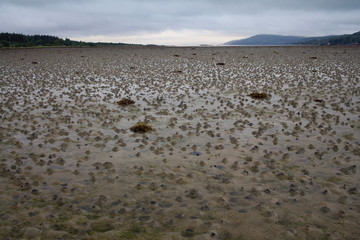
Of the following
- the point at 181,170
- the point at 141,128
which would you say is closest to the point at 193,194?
the point at 181,170

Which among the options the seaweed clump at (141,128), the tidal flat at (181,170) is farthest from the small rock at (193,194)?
the seaweed clump at (141,128)

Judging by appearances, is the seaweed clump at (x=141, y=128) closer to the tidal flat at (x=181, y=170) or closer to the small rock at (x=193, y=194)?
the tidal flat at (x=181, y=170)

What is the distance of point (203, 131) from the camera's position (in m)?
9.80

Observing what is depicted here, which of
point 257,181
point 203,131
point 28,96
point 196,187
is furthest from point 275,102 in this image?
point 28,96

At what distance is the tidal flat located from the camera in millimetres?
4805

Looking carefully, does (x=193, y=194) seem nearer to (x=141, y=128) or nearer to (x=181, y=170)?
(x=181, y=170)

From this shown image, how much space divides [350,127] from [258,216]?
744 cm

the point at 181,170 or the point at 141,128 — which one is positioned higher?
the point at 141,128

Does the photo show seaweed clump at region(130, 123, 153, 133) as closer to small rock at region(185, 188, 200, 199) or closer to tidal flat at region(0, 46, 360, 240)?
tidal flat at region(0, 46, 360, 240)

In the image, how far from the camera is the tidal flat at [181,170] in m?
4.80

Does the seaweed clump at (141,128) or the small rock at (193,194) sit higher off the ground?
the seaweed clump at (141,128)

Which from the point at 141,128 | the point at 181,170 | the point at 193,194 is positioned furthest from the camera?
the point at 141,128

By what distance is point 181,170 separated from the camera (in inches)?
274

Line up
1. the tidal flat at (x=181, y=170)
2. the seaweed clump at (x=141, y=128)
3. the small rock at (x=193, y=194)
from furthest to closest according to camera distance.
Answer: the seaweed clump at (x=141, y=128) < the small rock at (x=193, y=194) < the tidal flat at (x=181, y=170)
